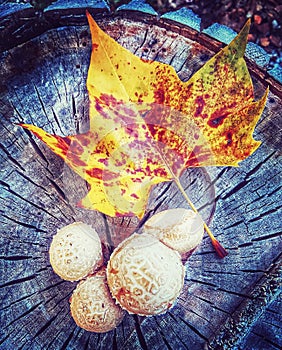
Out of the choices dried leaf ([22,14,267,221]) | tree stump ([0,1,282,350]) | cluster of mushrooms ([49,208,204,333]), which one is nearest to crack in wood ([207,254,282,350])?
tree stump ([0,1,282,350])

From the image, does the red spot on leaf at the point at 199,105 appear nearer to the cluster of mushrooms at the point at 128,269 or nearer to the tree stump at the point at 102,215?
the tree stump at the point at 102,215

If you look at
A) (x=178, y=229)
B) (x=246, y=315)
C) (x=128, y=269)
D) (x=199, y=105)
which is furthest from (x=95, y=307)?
(x=199, y=105)

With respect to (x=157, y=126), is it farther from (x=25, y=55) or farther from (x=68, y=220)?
(x=25, y=55)

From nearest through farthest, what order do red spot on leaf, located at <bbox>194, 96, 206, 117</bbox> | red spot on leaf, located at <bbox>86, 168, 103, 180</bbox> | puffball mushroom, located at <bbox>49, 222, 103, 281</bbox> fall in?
1. puffball mushroom, located at <bbox>49, 222, 103, 281</bbox>
2. red spot on leaf, located at <bbox>86, 168, 103, 180</bbox>
3. red spot on leaf, located at <bbox>194, 96, 206, 117</bbox>

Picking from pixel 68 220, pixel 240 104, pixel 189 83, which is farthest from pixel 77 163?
pixel 240 104

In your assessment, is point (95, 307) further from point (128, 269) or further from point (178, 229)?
point (178, 229)

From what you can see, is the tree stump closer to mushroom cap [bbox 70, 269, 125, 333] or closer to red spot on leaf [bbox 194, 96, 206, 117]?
mushroom cap [bbox 70, 269, 125, 333]

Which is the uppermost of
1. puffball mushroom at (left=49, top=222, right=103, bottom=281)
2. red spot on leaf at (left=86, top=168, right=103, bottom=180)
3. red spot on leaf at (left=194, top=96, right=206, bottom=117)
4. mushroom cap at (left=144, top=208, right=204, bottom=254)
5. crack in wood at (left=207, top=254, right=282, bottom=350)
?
red spot on leaf at (left=86, top=168, right=103, bottom=180)
